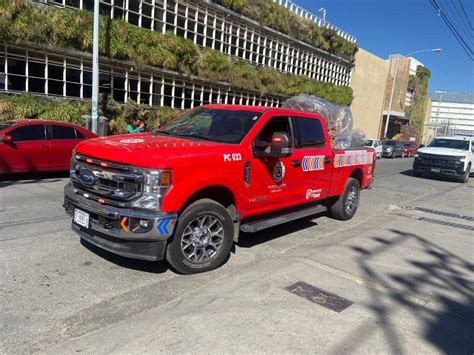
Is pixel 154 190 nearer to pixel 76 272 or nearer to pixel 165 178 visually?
pixel 165 178

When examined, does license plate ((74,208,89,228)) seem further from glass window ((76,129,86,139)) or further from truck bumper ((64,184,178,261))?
glass window ((76,129,86,139))

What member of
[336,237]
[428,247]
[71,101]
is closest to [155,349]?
[336,237]

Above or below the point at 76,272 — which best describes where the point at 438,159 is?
above

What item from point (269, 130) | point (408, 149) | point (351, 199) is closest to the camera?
point (269, 130)

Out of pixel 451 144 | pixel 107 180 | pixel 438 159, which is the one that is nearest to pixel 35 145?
pixel 107 180

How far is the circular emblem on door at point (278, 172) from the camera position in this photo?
5.42 meters

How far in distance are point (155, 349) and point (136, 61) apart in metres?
15.4

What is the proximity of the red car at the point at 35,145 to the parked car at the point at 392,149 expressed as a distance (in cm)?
2568

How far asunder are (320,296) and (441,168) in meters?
14.2

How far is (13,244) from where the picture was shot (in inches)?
203

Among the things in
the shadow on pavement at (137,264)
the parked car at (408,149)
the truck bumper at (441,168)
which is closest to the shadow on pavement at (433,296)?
the shadow on pavement at (137,264)

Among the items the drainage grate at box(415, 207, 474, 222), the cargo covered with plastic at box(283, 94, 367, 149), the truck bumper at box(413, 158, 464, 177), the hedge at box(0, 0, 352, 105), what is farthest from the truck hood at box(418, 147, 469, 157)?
the hedge at box(0, 0, 352, 105)

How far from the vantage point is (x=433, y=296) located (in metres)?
4.42

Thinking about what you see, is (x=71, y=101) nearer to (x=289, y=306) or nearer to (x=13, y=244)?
(x=13, y=244)
